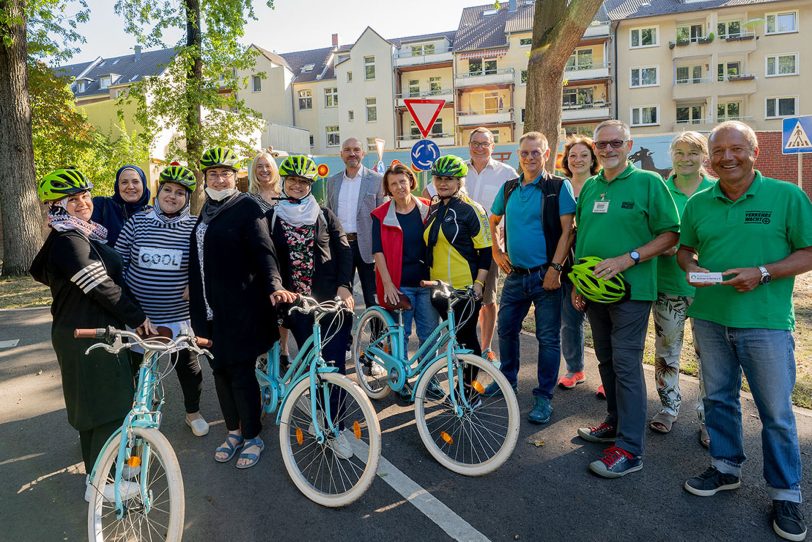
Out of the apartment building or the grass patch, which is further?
the apartment building

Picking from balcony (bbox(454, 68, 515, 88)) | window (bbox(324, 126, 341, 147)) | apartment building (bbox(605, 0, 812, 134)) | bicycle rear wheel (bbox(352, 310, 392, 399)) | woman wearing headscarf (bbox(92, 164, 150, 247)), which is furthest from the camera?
window (bbox(324, 126, 341, 147))

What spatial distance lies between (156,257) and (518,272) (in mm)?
2811

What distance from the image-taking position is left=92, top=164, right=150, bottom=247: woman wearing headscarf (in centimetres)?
458

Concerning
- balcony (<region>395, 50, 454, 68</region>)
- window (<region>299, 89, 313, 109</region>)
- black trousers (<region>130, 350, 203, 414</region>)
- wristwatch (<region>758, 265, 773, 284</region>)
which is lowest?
black trousers (<region>130, 350, 203, 414</region>)

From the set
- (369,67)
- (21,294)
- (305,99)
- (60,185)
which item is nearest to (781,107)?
(369,67)

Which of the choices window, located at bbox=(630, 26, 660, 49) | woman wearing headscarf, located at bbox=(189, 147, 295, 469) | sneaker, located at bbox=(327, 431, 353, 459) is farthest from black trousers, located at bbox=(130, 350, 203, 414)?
window, located at bbox=(630, 26, 660, 49)

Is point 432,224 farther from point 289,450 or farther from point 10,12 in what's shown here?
point 10,12

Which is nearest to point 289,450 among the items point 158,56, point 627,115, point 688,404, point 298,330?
point 298,330

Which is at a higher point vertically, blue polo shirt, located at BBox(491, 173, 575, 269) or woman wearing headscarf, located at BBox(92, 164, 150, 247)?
woman wearing headscarf, located at BBox(92, 164, 150, 247)

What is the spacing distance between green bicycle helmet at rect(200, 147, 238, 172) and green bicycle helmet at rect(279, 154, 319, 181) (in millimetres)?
357

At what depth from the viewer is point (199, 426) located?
440cm

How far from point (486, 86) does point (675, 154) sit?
39.8 m

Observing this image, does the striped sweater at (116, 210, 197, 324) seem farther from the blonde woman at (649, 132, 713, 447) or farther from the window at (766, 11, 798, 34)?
the window at (766, 11, 798, 34)

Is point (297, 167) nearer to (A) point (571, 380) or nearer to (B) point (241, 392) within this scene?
(B) point (241, 392)
